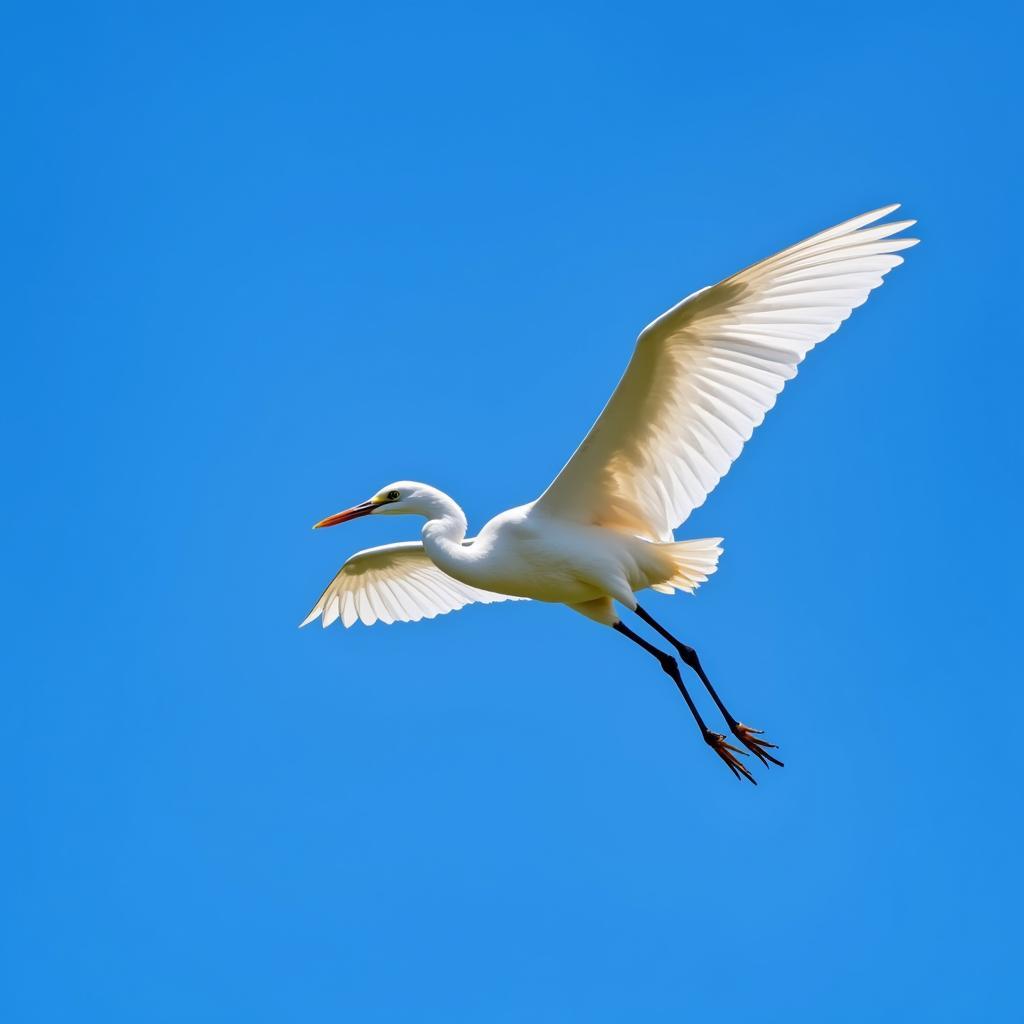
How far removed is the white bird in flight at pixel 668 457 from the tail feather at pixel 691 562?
0.01m

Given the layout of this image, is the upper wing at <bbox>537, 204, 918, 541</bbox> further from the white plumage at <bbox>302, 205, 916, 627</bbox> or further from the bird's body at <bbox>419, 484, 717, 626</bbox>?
the bird's body at <bbox>419, 484, 717, 626</bbox>

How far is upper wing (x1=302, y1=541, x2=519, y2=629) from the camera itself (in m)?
16.2

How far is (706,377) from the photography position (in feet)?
39.6

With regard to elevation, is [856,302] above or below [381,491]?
below

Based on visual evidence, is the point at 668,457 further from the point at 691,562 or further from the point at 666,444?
the point at 691,562

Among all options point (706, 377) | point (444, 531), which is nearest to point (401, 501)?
point (444, 531)

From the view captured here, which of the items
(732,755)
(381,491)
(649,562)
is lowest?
(732,755)

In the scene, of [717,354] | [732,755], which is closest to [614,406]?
[717,354]

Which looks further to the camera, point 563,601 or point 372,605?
point 372,605

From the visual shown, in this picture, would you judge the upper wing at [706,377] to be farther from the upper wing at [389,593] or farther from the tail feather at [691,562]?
the upper wing at [389,593]

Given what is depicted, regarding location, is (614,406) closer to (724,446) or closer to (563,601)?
(724,446)

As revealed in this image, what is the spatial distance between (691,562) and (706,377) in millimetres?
1629

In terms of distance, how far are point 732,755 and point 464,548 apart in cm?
266

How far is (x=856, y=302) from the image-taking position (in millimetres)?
11406
